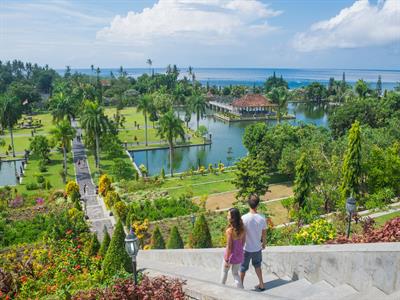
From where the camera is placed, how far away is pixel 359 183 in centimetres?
2034

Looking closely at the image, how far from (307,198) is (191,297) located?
15509 millimetres

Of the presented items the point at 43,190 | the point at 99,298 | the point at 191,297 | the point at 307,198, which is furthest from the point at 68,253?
the point at 43,190

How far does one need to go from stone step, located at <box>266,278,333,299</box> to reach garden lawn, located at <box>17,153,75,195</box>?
26291mm

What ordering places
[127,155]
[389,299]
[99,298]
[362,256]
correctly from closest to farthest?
[389,299] → [362,256] → [99,298] → [127,155]

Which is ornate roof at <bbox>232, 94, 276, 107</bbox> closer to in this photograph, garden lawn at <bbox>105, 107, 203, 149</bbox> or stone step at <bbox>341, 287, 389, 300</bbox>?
garden lawn at <bbox>105, 107, 203, 149</bbox>

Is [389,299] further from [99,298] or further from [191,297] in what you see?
[99,298]

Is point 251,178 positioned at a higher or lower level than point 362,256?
lower

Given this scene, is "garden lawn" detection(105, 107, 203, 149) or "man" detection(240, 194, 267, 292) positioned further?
"garden lawn" detection(105, 107, 203, 149)

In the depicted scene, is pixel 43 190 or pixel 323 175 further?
pixel 43 190

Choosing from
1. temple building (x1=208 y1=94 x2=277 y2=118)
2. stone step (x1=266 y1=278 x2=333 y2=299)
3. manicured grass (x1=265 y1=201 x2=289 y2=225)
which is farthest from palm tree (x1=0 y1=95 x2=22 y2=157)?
temple building (x1=208 y1=94 x2=277 y2=118)

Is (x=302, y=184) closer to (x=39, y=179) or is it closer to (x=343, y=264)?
(x=343, y=264)

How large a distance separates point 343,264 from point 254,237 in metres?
1.43

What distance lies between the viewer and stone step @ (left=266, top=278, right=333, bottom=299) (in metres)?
5.68

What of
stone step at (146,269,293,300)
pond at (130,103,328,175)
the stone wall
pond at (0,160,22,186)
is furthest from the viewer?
pond at (130,103,328,175)
